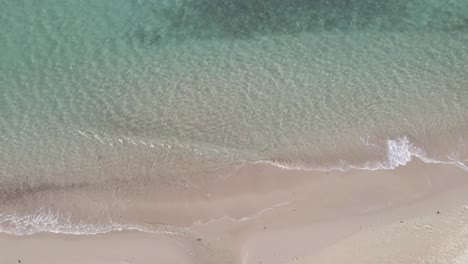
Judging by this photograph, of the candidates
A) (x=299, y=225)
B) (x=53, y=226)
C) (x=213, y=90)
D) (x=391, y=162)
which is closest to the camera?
(x=299, y=225)

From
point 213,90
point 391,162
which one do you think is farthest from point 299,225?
point 213,90

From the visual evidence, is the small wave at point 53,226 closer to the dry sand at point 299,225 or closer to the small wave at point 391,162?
the dry sand at point 299,225

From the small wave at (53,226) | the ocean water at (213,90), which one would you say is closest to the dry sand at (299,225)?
the small wave at (53,226)

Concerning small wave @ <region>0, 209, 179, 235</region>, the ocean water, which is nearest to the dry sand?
small wave @ <region>0, 209, 179, 235</region>

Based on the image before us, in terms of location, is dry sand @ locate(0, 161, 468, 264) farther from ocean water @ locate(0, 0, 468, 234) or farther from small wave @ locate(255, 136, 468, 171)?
ocean water @ locate(0, 0, 468, 234)

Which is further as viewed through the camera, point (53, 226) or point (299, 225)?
point (53, 226)

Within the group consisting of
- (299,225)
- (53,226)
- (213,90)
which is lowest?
(53,226)

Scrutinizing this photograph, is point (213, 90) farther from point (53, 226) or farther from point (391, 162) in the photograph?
point (53, 226)
